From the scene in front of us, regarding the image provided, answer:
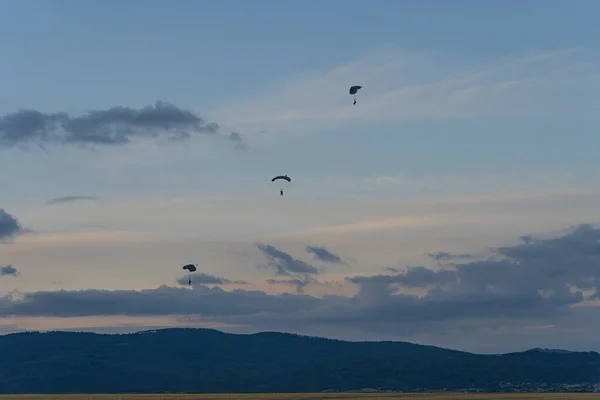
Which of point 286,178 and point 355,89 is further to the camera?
point 286,178

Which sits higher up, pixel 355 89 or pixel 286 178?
pixel 355 89

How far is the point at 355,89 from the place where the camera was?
181m

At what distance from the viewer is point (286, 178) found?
19262 centimetres

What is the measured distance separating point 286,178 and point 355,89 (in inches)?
1016
